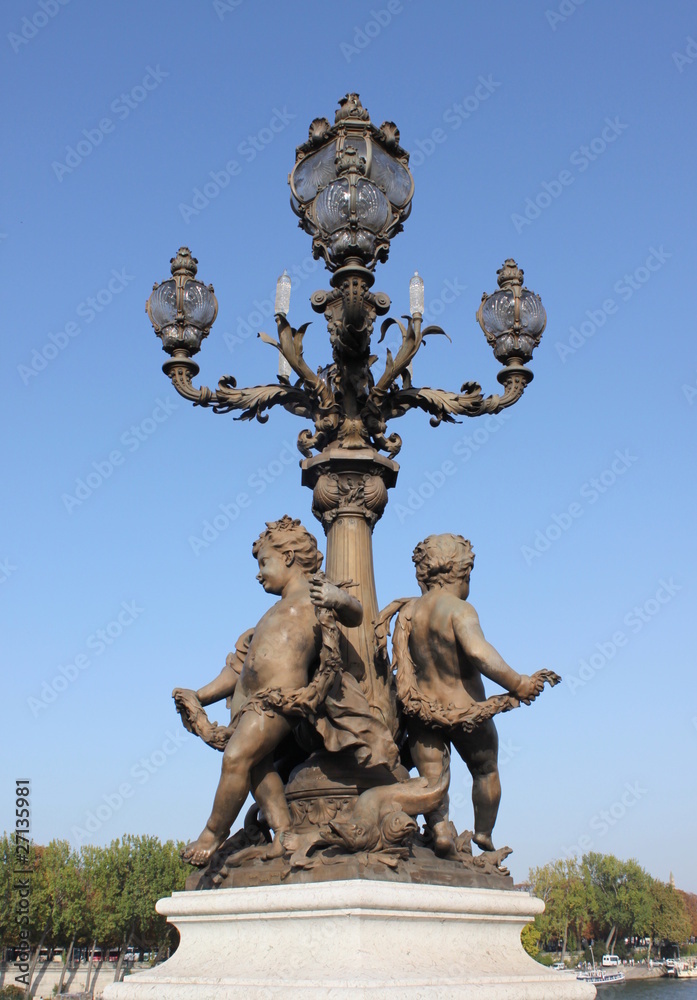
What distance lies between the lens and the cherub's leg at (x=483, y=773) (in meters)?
5.74

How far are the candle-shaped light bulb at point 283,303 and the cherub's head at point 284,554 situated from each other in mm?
1325

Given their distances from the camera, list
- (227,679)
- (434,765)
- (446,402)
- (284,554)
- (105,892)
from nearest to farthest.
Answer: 1. (434,765)
2. (284,554)
3. (227,679)
4. (446,402)
5. (105,892)

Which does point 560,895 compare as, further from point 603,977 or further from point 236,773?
point 236,773

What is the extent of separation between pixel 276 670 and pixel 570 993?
231 cm

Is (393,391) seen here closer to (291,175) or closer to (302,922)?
(291,175)

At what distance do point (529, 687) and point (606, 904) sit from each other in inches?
2475

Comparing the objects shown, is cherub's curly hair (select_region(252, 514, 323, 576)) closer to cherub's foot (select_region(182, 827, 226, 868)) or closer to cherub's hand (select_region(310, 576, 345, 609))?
cherub's hand (select_region(310, 576, 345, 609))

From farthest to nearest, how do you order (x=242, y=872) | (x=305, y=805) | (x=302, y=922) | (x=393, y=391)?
1. (x=393, y=391)
2. (x=305, y=805)
3. (x=242, y=872)
4. (x=302, y=922)

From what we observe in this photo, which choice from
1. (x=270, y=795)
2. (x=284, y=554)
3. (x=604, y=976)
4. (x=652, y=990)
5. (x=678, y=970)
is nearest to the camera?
(x=270, y=795)

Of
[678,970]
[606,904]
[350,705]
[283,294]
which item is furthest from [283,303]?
[678,970]

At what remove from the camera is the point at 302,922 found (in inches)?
177

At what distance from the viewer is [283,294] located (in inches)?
278

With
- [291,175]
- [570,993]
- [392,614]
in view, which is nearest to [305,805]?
[392,614]

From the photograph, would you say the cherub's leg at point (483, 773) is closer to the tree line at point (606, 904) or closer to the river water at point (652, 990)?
the river water at point (652, 990)
